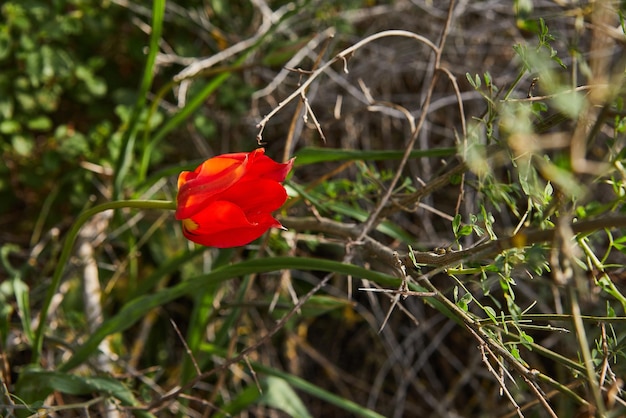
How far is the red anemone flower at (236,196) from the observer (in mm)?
912

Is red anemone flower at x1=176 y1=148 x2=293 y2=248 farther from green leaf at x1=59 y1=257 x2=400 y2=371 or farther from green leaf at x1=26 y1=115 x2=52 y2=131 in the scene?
green leaf at x1=26 y1=115 x2=52 y2=131

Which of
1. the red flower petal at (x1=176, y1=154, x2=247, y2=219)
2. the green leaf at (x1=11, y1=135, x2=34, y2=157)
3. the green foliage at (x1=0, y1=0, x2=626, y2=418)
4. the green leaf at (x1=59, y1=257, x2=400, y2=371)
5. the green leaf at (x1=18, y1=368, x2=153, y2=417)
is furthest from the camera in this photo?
Answer: the green leaf at (x1=11, y1=135, x2=34, y2=157)

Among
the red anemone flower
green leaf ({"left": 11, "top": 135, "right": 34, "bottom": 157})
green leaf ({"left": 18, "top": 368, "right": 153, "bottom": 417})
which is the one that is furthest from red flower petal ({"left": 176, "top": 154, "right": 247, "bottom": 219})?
green leaf ({"left": 11, "top": 135, "right": 34, "bottom": 157})

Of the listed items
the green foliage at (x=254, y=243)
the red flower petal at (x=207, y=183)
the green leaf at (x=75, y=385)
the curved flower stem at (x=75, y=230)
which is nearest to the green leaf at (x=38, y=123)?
the green foliage at (x=254, y=243)

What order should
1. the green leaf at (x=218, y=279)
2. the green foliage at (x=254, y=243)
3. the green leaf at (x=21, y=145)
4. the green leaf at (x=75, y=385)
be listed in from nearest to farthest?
the green leaf at (x=218, y=279) < the green leaf at (x=75, y=385) < the green foliage at (x=254, y=243) < the green leaf at (x=21, y=145)

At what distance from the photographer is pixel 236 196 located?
928 millimetres

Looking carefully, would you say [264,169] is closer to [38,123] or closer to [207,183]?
[207,183]

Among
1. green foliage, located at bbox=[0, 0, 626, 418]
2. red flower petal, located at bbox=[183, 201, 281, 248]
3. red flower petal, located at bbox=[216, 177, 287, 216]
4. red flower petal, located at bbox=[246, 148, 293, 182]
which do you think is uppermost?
red flower petal, located at bbox=[246, 148, 293, 182]

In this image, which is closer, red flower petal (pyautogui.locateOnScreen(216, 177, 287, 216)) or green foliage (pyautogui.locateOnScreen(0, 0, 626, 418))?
red flower petal (pyautogui.locateOnScreen(216, 177, 287, 216))

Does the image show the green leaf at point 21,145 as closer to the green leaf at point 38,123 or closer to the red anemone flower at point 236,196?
the green leaf at point 38,123

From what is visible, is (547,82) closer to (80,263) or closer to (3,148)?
(80,263)

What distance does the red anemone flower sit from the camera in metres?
0.91

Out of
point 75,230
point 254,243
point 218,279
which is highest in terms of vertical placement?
point 75,230

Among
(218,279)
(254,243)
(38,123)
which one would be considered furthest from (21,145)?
(218,279)
